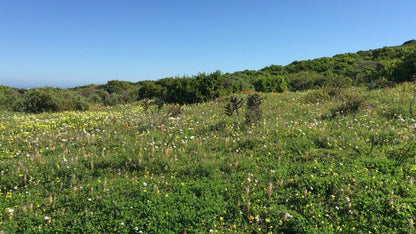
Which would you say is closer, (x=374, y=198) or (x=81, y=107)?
(x=374, y=198)

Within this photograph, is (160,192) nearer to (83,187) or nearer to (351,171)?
(83,187)

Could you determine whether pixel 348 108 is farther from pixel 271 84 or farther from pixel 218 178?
pixel 271 84

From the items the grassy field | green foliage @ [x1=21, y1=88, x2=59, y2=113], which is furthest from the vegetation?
green foliage @ [x1=21, y1=88, x2=59, y2=113]

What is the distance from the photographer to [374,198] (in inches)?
141

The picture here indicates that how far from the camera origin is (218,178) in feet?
14.3

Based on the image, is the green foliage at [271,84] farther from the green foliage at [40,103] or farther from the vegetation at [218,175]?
the green foliage at [40,103]

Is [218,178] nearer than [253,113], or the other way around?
[218,178]

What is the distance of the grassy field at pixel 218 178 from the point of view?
3311 mm

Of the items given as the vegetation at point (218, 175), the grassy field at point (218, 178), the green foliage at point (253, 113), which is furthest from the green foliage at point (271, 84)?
the grassy field at point (218, 178)

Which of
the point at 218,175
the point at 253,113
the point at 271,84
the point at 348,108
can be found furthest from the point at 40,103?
the point at 271,84

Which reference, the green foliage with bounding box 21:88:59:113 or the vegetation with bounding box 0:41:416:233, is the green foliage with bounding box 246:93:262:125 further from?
the green foliage with bounding box 21:88:59:113

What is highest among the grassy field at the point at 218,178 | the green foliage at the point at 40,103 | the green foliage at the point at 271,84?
the green foliage at the point at 271,84

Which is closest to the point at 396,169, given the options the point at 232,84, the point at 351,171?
the point at 351,171

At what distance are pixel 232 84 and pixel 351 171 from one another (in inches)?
590
